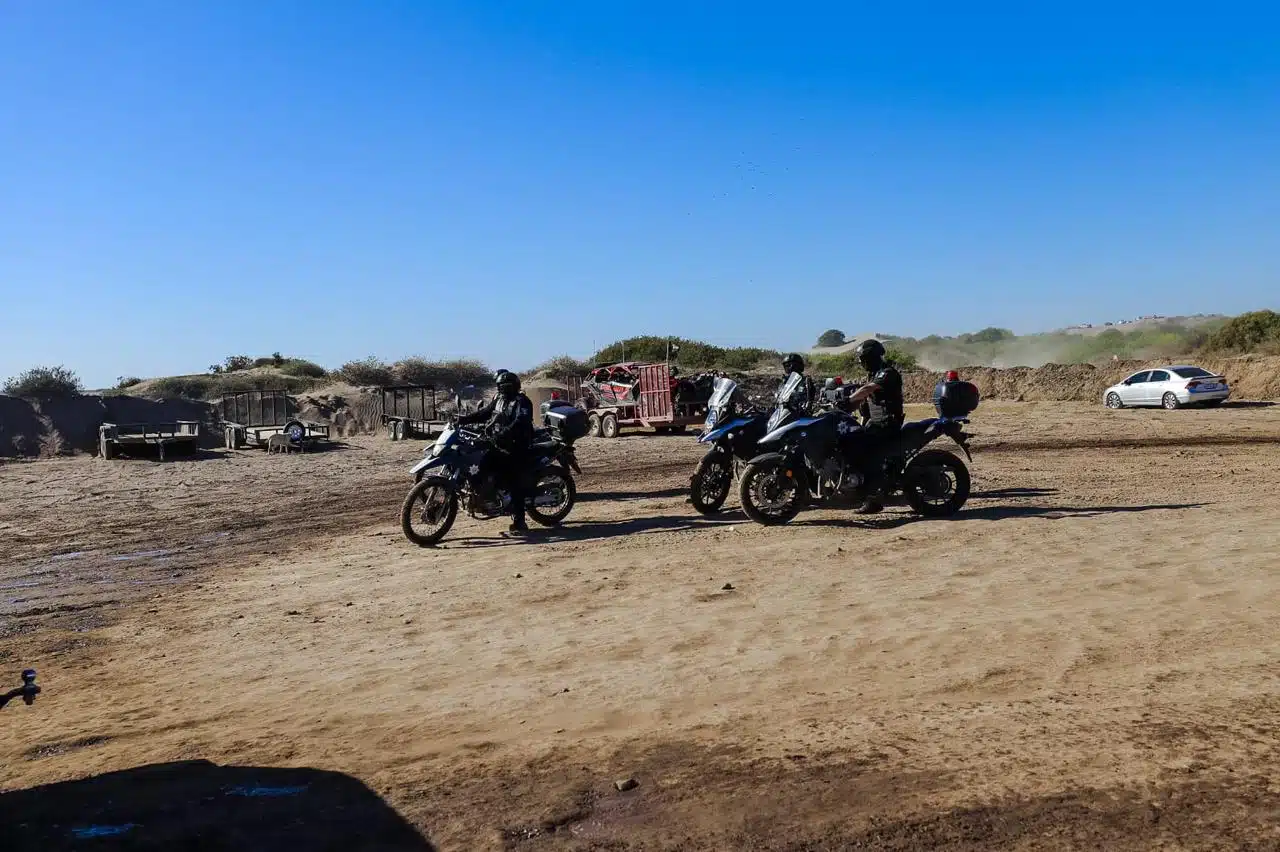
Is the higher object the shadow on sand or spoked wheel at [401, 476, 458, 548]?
spoked wheel at [401, 476, 458, 548]

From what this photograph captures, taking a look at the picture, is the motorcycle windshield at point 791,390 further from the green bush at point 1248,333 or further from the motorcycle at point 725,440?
the green bush at point 1248,333

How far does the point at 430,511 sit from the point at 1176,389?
2584 cm

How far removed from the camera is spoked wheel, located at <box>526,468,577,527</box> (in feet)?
39.6

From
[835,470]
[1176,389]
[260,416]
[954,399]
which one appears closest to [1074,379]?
[1176,389]

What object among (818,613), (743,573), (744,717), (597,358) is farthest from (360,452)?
(597,358)

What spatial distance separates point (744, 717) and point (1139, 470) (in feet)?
41.4

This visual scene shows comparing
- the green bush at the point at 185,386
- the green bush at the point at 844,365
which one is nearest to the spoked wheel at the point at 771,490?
the green bush at the point at 844,365

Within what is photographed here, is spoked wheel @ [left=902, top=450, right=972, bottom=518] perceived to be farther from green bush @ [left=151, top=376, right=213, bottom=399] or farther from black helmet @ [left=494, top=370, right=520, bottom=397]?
green bush @ [left=151, top=376, right=213, bottom=399]

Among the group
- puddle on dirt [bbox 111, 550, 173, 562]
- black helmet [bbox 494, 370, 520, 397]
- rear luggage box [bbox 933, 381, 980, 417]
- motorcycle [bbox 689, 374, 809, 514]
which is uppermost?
black helmet [bbox 494, 370, 520, 397]

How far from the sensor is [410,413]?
34969 mm

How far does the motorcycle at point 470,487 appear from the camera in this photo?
11.2 metres

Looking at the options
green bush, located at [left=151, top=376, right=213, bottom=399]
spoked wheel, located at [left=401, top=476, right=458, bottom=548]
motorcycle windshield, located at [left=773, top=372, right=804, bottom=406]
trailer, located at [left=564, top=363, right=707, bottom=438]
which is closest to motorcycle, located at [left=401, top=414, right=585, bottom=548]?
spoked wheel, located at [left=401, top=476, right=458, bottom=548]

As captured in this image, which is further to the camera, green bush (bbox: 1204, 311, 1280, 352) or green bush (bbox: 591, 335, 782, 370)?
green bush (bbox: 591, 335, 782, 370)

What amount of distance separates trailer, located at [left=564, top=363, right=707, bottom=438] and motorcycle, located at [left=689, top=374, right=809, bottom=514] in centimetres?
1518
